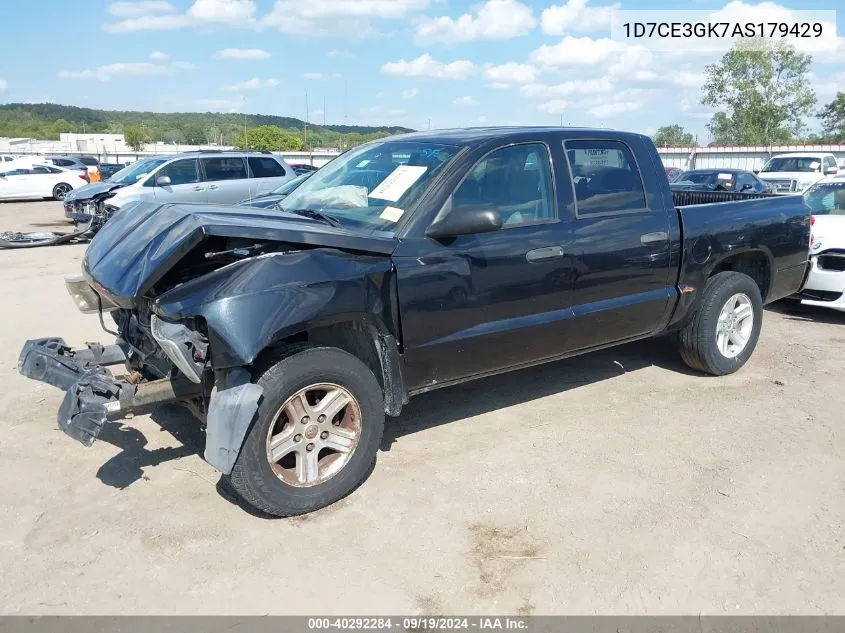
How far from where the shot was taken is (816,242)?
7391 millimetres

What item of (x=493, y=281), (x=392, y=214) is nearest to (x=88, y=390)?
(x=392, y=214)

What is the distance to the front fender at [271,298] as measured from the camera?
3.11 metres

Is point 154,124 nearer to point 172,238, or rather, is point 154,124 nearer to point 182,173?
point 182,173

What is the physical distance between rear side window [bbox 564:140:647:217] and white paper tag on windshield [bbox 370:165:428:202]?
1084mm

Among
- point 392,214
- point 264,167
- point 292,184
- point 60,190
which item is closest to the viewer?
point 392,214

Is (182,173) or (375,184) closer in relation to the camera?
(375,184)

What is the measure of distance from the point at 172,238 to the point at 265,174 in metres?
11.6

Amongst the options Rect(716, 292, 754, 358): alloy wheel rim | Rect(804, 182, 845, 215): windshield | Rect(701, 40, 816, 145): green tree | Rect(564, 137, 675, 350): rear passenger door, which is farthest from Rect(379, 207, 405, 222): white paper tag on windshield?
Rect(701, 40, 816, 145): green tree

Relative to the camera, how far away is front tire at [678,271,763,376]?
17.4 feet

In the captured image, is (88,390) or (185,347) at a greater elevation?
(185,347)

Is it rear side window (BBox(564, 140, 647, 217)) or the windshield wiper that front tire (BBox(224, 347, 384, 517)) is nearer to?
the windshield wiper

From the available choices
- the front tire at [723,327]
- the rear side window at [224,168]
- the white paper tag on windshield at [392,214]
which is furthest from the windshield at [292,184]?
the rear side window at [224,168]

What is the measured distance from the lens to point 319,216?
4121mm
